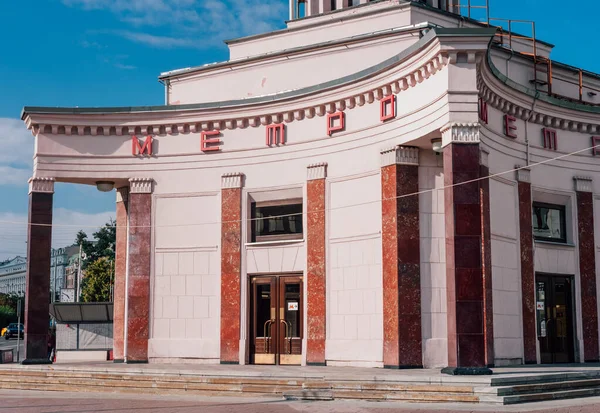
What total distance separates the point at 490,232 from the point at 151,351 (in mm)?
11728

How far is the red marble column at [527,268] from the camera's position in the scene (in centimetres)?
2580

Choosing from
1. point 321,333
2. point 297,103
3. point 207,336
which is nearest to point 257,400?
point 321,333

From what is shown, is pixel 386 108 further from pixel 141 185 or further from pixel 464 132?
pixel 141 185

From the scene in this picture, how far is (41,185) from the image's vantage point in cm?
2852

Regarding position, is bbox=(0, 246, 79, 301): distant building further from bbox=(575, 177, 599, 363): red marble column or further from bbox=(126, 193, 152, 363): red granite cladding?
bbox=(575, 177, 599, 363): red marble column

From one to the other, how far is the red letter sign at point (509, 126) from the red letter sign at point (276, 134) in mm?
7034

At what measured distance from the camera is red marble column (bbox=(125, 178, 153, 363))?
2827cm

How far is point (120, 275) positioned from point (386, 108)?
453 inches

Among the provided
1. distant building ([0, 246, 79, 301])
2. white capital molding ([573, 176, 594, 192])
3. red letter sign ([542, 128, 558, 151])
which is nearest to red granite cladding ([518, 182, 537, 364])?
red letter sign ([542, 128, 558, 151])

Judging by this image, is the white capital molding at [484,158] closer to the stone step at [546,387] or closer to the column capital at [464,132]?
the column capital at [464,132]

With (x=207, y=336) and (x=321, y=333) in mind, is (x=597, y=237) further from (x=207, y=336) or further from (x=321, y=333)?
(x=207, y=336)

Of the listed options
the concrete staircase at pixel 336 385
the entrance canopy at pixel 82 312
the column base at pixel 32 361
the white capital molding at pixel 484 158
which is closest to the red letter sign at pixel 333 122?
the white capital molding at pixel 484 158

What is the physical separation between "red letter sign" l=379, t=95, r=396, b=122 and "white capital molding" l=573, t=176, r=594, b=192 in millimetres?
7366

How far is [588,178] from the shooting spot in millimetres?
28156
